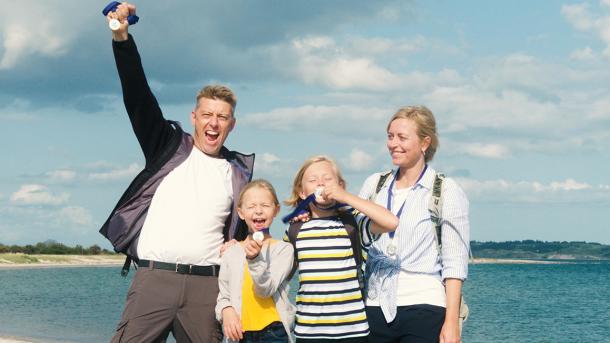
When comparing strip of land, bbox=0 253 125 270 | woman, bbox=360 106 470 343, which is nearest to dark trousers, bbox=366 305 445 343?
woman, bbox=360 106 470 343

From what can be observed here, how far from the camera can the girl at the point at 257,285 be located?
416cm

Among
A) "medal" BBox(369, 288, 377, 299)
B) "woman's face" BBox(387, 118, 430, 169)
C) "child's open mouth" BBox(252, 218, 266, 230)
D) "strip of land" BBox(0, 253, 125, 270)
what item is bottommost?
"strip of land" BBox(0, 253, 125, 270)

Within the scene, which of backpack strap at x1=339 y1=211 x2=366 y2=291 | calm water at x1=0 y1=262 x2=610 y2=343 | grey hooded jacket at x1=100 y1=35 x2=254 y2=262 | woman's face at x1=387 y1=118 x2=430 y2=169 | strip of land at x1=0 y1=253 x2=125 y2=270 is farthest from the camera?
strip of land at x1=0 y1=253 x2=125 y2=270

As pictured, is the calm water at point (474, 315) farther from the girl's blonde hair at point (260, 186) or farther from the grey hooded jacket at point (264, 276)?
the girl's blonde hair at point (260, 186)

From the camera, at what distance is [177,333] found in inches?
181

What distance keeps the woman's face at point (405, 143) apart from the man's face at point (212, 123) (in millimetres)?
1132

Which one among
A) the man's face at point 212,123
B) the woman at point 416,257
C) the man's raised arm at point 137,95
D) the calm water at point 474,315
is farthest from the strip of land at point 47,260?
the woman at point 416,257

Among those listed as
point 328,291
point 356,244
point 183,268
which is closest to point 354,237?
point 356,244

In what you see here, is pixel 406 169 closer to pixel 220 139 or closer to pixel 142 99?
pixel 220 139

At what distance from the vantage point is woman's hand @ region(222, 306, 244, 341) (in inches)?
165

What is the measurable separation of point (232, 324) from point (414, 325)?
108cm

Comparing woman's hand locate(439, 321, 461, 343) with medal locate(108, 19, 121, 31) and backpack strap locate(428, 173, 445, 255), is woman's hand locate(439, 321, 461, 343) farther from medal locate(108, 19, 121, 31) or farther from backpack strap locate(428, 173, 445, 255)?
medal locate(108, 19, 121, 31)

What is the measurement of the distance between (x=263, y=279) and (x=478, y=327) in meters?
23.9

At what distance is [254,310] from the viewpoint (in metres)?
4.23
